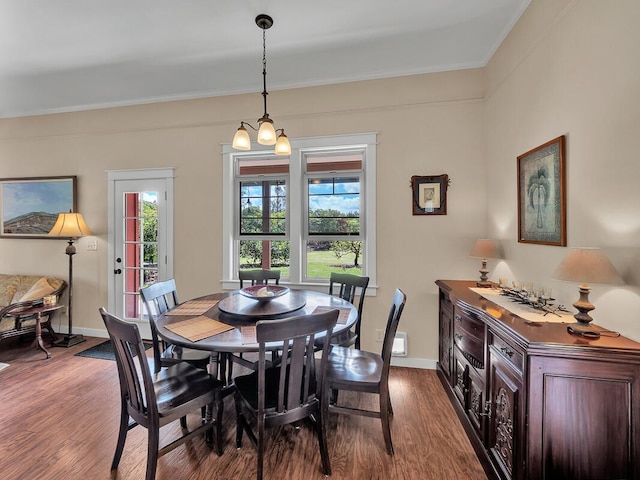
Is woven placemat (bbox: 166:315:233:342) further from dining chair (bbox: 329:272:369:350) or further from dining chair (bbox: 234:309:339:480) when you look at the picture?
dining chair (bbox: 329:272:369:350)

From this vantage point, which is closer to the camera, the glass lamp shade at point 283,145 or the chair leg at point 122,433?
the chair leg at point 122,433

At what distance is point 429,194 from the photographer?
298 cm

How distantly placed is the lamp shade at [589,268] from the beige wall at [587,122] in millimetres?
173

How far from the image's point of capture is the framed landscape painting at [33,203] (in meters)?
3.91

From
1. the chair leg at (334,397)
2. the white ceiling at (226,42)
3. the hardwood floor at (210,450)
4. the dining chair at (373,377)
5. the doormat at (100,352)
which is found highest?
the white ceiling at (226,42)

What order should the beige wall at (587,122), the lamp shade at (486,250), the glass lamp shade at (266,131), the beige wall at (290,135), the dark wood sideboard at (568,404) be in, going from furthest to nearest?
the beige wall at (290,135), the lamp shade at (486,250), the glass lamp shade at (266,131), the beige wall at (587,122), the dark wood sideboard at (568,404)

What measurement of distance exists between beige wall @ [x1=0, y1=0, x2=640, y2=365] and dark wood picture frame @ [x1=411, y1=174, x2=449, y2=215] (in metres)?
0.07

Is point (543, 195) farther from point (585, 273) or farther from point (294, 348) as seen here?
point (294, 348)

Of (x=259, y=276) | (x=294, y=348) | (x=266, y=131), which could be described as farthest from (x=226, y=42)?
(x=294, y=348)

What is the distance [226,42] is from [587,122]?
104 inches

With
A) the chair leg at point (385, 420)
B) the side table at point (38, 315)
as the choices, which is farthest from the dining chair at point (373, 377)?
the side table at point (38, 315)

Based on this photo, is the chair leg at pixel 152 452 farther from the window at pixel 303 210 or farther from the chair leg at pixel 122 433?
the window at pixel 303 210

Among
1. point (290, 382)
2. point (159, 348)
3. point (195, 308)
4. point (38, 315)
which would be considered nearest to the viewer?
point (290, 382)

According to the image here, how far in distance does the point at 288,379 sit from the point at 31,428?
6.58 ft
